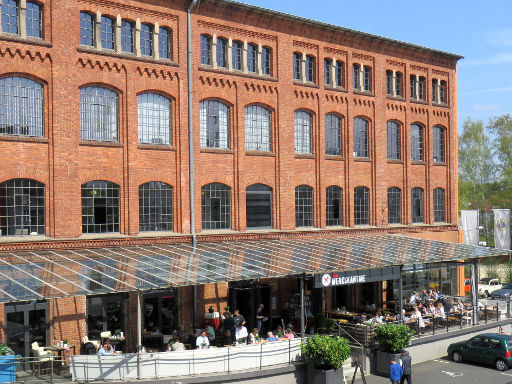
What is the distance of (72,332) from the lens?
21.5 metres

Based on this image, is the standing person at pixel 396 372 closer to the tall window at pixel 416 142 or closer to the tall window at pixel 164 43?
the tall window at pixel 164 43

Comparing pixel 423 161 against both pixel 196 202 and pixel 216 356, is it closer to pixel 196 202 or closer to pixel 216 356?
pixel 196 202

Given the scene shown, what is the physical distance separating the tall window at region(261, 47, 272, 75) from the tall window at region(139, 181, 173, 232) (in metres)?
7.80

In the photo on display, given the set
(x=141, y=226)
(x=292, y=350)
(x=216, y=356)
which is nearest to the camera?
(x=216, y=356)

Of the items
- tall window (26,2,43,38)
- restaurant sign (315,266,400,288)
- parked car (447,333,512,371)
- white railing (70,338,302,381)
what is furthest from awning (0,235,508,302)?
tall window (26,2,43,38)

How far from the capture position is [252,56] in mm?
28266

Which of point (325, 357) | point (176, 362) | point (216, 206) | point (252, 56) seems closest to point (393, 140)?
point (252, 56)

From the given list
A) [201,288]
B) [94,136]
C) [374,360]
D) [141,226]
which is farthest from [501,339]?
[94,136]

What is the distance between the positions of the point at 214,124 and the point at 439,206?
17.7m

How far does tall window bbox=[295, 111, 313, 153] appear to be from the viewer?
98.0ft

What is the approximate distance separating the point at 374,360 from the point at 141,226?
10.7 meters

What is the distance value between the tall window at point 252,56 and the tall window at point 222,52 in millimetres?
1396

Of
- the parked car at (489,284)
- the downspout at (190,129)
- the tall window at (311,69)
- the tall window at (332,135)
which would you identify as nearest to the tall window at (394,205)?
the tall window at (332,135)

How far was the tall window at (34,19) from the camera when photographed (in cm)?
2184
